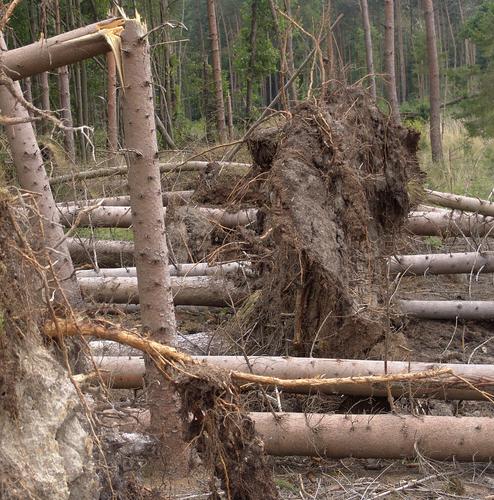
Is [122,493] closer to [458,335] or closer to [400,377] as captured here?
[400,377]

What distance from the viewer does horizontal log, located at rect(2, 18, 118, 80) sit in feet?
12.8

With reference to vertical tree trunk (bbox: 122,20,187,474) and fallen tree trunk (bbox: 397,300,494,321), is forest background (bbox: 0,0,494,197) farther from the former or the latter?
vertical tree trunk (bbox: 122,20,187,474)

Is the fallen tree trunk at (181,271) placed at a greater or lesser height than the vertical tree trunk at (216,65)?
lesser

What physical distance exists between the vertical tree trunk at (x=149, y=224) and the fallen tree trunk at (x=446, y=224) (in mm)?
4308

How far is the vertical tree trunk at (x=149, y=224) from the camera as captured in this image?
408 centimetres

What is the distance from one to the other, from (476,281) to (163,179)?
3779 millimetres

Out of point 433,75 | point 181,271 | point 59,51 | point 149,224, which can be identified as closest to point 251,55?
point 433,75

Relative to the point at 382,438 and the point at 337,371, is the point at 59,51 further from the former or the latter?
the point at 382,438

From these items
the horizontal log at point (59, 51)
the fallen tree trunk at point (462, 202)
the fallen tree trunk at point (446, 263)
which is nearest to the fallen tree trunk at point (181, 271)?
the fallen tree trunk at point (446, 263)

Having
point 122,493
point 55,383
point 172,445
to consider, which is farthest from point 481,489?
point 55,383

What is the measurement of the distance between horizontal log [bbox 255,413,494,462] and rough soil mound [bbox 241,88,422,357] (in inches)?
30.8

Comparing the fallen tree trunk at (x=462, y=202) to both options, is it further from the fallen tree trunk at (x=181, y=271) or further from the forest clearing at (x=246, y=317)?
the fallen tree trunk at (x=181, y=271)

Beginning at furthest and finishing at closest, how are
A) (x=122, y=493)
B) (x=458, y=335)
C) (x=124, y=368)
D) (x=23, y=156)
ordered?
(x=458, y=335)
(x=23, y=156)
(x=124, y=368)
(x=122, y=493)

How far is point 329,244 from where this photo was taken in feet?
18.5
